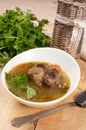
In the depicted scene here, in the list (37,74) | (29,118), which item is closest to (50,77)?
(37,74)

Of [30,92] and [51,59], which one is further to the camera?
[51,59]

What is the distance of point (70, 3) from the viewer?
2.77 feet

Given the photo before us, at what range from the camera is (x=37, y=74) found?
0.77 meters

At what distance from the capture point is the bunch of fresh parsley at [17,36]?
0.94 meters

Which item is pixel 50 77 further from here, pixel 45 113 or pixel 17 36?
pixel 17 36

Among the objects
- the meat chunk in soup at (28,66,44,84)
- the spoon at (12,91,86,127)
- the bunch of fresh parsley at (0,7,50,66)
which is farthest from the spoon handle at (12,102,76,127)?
the bunch of fresh parsley at (0,7,50,66)

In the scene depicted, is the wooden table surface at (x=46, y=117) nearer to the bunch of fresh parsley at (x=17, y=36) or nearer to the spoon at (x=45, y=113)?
the spoon at (x=45, y=113)

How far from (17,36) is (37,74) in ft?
0.81

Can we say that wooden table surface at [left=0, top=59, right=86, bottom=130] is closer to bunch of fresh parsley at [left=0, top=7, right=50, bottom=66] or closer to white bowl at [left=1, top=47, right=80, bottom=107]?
white bowl at [left=1, top=47, right=80, bottom=107]

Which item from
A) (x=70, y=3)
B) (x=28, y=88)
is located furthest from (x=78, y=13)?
(x=28, y=88)

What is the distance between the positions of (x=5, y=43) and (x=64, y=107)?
1.18ft

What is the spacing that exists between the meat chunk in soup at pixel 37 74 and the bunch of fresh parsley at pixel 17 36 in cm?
17

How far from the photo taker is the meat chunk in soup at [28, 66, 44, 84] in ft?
2.52

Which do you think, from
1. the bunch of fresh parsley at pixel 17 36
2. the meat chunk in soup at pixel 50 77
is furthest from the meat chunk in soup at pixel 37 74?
the bunch of fresh parsley at pixel 17 36
